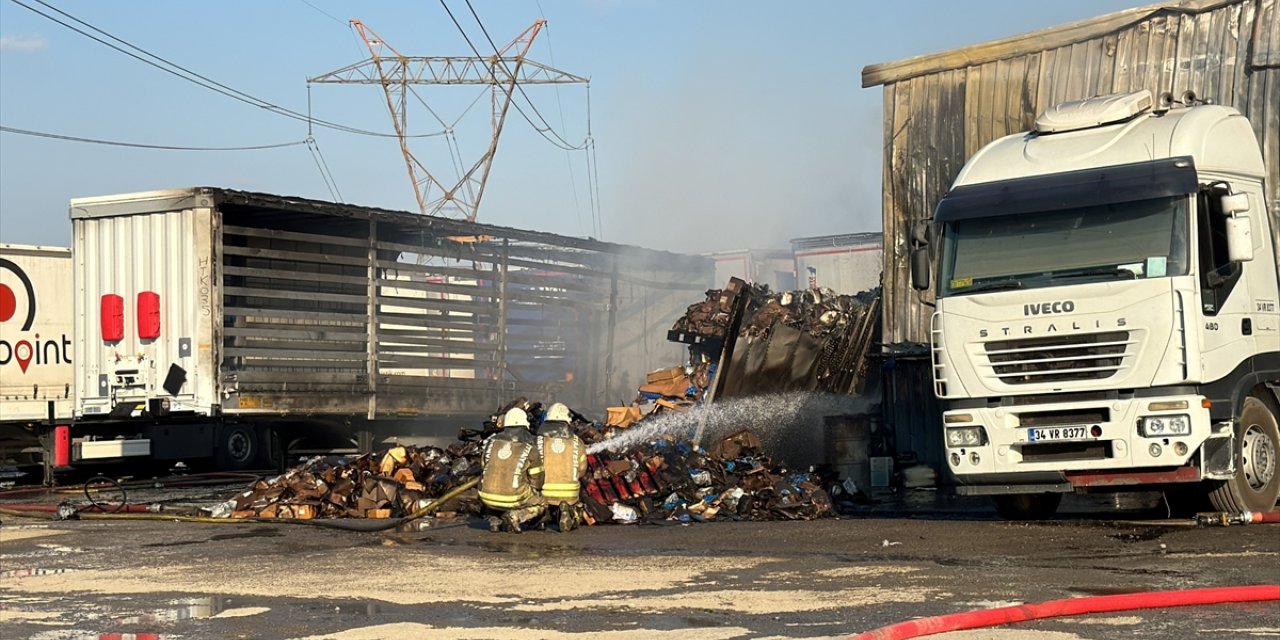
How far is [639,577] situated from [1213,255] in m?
5.04

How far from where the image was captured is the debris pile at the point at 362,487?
50.9ft

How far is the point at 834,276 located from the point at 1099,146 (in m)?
23.4

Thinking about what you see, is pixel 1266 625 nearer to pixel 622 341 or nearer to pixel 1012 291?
pixel 1012 291

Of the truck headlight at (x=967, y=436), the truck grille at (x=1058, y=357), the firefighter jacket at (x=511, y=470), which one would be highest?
the truck grille at (x=1058, y=357)

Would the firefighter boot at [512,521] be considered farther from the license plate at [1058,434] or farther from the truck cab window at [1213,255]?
the truck cab window at [1213,255]

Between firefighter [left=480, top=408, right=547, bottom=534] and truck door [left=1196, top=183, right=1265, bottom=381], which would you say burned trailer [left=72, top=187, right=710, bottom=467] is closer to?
firefighter [left=480, top=408, right=547, bottom=534]

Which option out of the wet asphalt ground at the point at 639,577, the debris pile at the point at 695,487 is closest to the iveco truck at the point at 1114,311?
the wet asphalt ground at the point at 639,577

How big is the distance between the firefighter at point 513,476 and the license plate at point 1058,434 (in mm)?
4336

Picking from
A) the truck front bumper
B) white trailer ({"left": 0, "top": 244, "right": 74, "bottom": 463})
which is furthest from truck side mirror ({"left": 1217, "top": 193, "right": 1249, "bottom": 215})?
white trailer ({"left": 0, "top": 244, "right": 74, "bottom": 463})

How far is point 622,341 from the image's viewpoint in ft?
83.4

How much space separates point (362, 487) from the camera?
Result: 15727 millimetres

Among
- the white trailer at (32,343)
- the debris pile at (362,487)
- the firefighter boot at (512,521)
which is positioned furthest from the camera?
the white trailer at (32,343)

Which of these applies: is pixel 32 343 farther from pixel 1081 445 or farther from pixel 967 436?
pixel 1081 445

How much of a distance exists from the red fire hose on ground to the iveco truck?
10.9 feet
